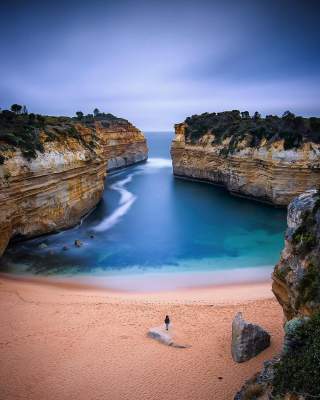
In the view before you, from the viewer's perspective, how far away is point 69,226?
2892cm

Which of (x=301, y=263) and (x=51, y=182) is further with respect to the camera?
(x=51, y=182)

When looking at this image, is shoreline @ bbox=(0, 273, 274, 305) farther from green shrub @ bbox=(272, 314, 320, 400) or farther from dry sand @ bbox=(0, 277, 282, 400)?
green shrub @ bbox=(272, 314, 320, 400)

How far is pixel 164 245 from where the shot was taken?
89.4 ft

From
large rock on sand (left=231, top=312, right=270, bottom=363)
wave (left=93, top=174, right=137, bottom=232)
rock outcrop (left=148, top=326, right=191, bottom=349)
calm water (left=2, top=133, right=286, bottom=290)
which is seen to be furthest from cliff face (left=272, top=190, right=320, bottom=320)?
wave (left=93, top=174, right=137, bottom=232)

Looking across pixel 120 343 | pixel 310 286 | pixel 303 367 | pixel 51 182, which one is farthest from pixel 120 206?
pixel 303 367

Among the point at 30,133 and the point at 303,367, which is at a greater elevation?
the point at 30,133

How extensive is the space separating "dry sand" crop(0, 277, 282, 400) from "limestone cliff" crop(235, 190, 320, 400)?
347 centimetres

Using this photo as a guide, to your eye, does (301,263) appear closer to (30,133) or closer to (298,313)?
(298,313)

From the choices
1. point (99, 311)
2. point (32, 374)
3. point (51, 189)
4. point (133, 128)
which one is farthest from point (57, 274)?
point (133, 128)

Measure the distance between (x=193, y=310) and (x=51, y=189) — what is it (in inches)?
609

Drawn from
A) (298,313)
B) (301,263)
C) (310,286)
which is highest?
(301,263)

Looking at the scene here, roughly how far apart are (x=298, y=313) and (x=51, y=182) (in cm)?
2122

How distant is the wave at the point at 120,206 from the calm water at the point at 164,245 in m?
0.11

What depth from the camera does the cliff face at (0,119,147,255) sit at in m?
21.9
